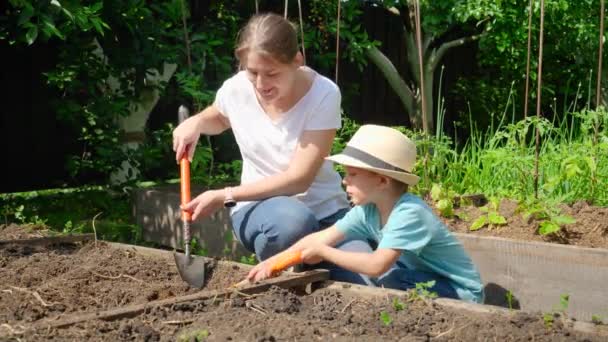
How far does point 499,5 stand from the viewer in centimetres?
776

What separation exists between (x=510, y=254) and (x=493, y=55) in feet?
19.7

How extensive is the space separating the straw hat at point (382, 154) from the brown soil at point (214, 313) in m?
0.44

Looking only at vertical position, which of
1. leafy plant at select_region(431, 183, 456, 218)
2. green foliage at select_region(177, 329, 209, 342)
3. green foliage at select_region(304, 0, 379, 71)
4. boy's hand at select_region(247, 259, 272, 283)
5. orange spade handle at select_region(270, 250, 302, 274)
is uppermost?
green foliage at select_region(304, 0, 379, 71)

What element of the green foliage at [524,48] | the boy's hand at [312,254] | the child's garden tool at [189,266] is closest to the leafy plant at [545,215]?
the boy's hand at [312,254]

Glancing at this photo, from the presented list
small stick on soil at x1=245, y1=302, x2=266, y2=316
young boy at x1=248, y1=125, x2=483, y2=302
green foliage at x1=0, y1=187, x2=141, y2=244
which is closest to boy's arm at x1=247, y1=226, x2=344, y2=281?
young boy at x1=248, y1=125, x2=483, y2=302

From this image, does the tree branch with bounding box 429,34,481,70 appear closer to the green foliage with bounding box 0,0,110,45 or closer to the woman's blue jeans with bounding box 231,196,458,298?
the green foliage with bounding box 0,0,110,45

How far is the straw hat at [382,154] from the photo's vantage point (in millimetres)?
2861

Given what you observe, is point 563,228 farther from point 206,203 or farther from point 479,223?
point 206,203

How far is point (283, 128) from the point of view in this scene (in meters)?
3.39

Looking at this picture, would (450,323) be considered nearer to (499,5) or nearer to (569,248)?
(569,248)

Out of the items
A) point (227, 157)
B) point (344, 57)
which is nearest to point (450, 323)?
point (227, 157)

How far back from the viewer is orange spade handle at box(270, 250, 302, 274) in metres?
2.89

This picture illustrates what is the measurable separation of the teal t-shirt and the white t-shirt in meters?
0.38

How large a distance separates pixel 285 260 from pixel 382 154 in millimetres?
489
